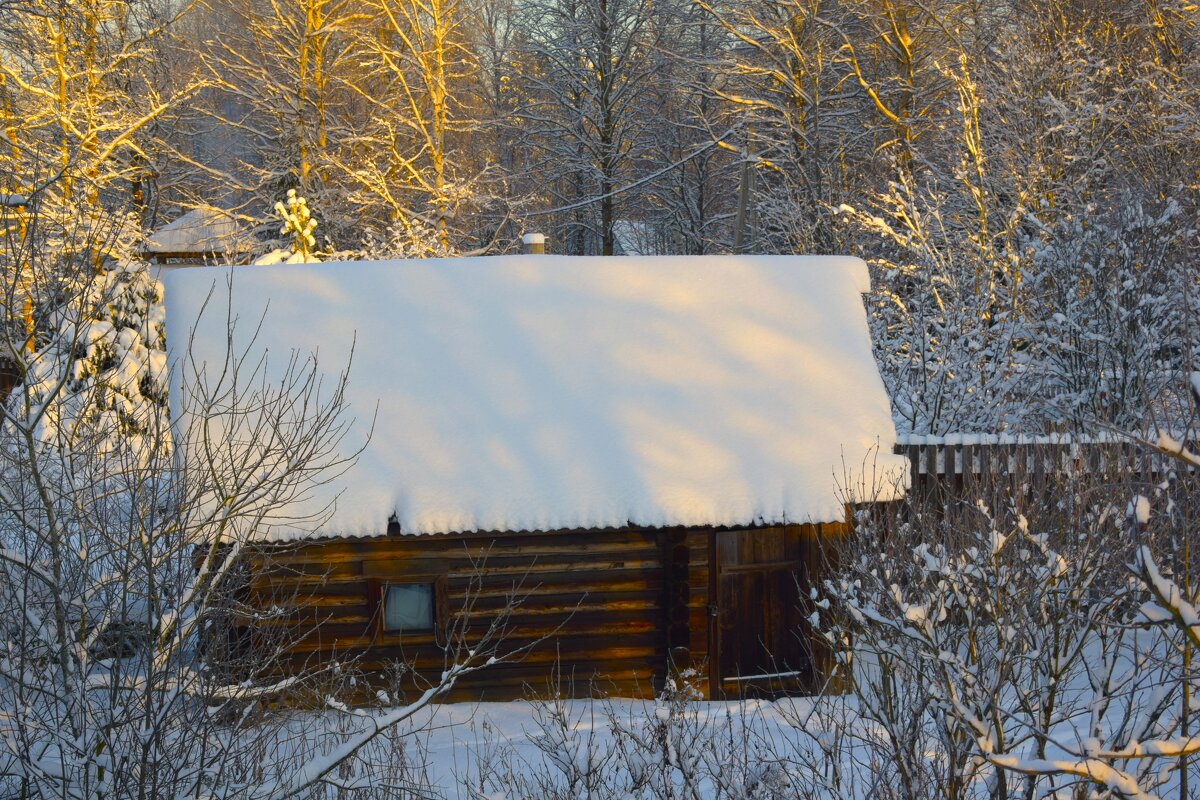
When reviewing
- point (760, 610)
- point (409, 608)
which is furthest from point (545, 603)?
point (760, 610)

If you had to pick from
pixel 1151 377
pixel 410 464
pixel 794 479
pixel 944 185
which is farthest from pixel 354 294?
pixel 944 185

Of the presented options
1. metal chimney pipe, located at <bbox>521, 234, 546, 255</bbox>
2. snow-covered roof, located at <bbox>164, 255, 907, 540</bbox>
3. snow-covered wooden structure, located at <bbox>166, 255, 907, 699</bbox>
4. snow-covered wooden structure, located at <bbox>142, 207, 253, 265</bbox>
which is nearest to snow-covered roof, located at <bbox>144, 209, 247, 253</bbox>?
snow-covered wooden structure, located at <bbox>142, 207, 253, 265</bbox>

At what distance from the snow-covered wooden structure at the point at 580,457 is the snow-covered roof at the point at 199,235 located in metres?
13.8

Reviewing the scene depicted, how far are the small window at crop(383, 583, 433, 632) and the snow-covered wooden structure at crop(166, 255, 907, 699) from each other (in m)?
0.02

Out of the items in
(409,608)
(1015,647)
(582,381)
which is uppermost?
(582,381)

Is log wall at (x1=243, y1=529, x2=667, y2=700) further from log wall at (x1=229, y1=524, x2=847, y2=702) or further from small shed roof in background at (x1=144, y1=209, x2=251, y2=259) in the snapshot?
small shed roof in background at (x1=144, y1=209, x2=251, y2=259)

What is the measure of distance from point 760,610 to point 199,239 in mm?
18792

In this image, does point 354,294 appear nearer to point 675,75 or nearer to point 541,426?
point 541,426

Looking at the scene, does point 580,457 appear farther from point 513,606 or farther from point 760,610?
point 760,610

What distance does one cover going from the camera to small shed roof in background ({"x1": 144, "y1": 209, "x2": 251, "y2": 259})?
2423 centimetres

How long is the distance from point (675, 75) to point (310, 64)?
31.0 feet

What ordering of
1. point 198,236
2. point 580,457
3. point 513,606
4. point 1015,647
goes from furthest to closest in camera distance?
point 198,236
point 580,457
point 513,606
point 1015,647

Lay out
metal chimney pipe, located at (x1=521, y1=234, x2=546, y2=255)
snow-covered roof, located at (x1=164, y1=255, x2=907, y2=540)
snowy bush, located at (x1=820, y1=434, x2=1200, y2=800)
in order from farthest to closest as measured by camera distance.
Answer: metal chimney pipe, located at (x1=521, y1=234, x2=546, y2=255) < snow-covered roof, located at (x1=164, y1=255, x2=907, y2=540) < snowy bush, located at (x1=820, y1=434, x2=1200, y2=800)

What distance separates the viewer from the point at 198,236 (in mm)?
25125
